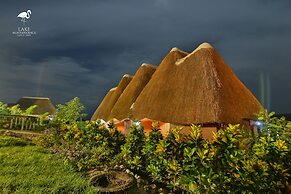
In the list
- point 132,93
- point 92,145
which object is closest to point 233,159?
point 92,145

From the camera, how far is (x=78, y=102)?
20500mm

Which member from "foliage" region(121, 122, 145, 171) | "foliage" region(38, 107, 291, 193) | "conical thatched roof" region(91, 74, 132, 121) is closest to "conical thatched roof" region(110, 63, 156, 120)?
"conical thatched roof" region(91, 74, 132, 121)

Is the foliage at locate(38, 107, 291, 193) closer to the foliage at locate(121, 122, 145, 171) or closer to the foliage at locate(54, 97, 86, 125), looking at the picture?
the foliage at locate(121, 122, 145, 171)

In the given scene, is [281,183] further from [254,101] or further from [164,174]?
[254,101]

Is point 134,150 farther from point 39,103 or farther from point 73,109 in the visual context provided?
point 39,103

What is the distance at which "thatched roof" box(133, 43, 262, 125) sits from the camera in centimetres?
1326

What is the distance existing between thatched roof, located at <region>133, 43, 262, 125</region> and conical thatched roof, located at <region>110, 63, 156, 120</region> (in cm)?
198

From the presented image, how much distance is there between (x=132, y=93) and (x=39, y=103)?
1980cm

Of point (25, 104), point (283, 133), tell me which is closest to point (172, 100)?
point (283, 133)

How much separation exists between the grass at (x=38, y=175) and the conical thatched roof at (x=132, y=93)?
11301mm

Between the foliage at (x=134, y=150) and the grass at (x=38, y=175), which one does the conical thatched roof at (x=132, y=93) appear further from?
the foliage at (x=134, y=150)

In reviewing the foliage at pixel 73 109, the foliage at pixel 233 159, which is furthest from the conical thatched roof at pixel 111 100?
the foliage at pixel 233 159

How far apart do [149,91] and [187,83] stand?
114 inches

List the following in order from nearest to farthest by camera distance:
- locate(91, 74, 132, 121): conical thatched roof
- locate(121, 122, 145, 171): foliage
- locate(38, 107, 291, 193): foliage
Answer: locate(38, 107, 291, 193): foliage, locate(121, 122, 145, 171): foliage, locate(91, 74, 132, 121): conical thatched roof
